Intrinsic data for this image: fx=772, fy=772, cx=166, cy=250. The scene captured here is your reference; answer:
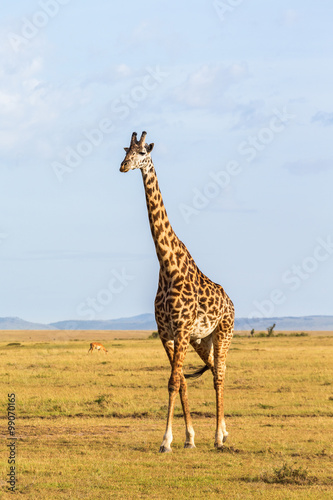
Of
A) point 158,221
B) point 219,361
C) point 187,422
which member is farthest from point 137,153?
point 187,422

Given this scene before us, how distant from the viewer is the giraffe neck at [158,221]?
11.9 metres

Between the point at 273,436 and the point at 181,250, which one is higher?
the point at 181,250

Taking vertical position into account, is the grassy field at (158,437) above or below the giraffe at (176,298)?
below

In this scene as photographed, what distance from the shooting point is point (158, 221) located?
1209 cm

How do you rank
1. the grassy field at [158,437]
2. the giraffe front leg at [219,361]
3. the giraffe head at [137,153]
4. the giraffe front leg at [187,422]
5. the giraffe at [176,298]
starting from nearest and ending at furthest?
the grassy field at [158,437], the giraffe head at [137,153], the giraffe at [176,298], the giraffe front leg at [187,422], the giraffe front leg at [219,361]

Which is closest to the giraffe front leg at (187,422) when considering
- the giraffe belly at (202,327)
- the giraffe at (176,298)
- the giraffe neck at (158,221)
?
the giraffe at (176,298)

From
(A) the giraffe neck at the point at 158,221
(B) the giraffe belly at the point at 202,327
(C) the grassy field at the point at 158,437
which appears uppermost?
(A) the giraffe neck at the point at 158,221

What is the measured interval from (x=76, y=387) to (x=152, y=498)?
13.4 metres

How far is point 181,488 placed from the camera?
30.5 ft

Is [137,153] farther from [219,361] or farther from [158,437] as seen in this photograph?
→ [158,437]

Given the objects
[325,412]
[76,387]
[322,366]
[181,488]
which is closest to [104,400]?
[76,387]

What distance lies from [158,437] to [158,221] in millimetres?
3858

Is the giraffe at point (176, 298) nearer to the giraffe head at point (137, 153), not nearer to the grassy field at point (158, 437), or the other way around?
the giraffe head at point (137, 153)

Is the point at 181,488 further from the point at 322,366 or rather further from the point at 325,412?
the point at 322,366
